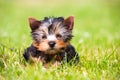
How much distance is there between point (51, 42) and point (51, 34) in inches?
10.6

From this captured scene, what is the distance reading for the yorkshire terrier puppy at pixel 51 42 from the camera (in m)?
9.11

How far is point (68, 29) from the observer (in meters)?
9.55

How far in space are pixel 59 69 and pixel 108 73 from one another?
2.66 ft

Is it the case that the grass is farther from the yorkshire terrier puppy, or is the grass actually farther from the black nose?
the black nose

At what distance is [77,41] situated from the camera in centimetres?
1422

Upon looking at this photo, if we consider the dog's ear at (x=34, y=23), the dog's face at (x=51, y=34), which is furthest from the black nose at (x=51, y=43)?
the dog's ear at (x=34, y=23)

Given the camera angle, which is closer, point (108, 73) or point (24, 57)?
point (108, 73)

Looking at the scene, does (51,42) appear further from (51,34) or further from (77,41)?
(77,41)

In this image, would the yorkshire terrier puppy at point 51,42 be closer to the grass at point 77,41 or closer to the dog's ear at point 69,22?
the dog's ear at point 69,22

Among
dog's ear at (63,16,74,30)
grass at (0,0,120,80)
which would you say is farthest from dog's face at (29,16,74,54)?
grass at (0,0,120,80)

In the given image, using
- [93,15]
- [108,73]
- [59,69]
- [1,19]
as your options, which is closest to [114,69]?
[108,73]

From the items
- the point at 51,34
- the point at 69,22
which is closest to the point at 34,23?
the point at 51,34

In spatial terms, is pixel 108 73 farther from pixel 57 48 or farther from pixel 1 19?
pixel 1 19

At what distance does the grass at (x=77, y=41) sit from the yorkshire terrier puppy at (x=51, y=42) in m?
0.18
